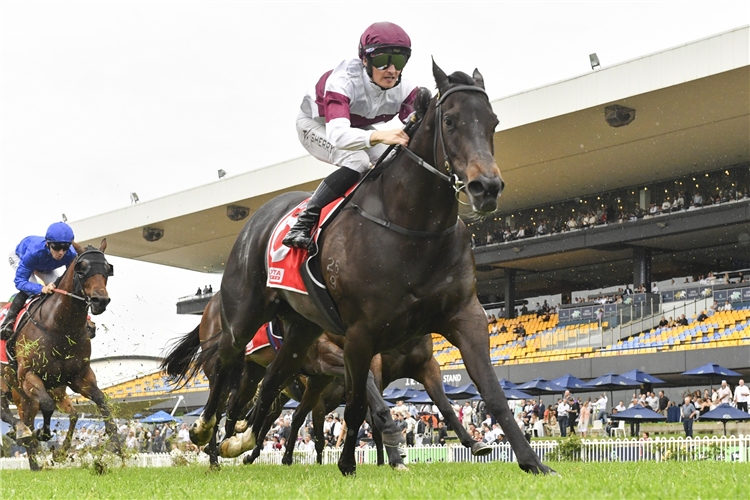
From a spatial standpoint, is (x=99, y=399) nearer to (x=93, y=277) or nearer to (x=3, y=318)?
(x=93, y=277)

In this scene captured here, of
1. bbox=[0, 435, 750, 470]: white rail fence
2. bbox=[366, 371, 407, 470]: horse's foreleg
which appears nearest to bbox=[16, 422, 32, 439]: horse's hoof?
bbox=[0, 435, 750, 470]: white rail fence

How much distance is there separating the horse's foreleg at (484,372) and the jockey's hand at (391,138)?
106 centimetres

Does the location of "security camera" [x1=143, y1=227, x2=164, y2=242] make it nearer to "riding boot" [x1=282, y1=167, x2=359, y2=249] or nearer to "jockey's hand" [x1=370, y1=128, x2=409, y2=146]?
"riding boot" [x1=282, y1=167, x2=359, y2=249]

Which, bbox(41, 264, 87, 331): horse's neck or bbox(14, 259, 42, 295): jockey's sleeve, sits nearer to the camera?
bbox(41, 264, 87, 331): horse's neck

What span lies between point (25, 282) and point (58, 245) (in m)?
0.75

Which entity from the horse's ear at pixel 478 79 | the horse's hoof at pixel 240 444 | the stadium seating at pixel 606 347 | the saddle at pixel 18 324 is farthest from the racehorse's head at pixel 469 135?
the stadium seating at pixel 606 347

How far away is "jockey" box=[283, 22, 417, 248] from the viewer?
520 centimetres

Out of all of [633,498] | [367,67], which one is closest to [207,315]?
[367,67]

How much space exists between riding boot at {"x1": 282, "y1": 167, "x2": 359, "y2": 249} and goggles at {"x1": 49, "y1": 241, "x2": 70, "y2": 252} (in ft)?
15.8

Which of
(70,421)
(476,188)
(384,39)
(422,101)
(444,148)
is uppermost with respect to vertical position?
(384,39)

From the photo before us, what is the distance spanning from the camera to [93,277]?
8641 millimetres

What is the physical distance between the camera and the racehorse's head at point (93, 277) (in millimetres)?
8484

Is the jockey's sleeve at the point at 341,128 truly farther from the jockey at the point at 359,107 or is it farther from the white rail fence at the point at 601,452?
the white rail fence at the point at 601,452

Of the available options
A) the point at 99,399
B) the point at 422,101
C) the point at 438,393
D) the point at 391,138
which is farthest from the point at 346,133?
the point at 99,399
